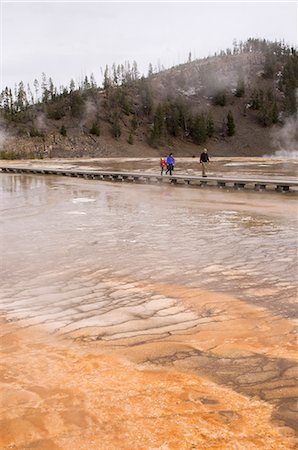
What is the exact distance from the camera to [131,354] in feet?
14.9

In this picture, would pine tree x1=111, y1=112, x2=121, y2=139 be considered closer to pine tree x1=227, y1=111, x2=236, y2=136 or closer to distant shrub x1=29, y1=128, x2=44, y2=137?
distant shrub x1=29, y1=128, x2=44, y2=137

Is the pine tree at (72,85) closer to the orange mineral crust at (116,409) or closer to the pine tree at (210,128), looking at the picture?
the pine tree at (210,128)

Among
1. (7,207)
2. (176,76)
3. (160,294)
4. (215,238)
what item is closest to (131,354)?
(160,294)

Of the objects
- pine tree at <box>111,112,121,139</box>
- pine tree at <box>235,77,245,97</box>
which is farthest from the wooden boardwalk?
pine tree at <box>235,77,245,97</box>

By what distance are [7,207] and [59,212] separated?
2.57 m

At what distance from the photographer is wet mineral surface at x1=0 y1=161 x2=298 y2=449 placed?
3.39 m

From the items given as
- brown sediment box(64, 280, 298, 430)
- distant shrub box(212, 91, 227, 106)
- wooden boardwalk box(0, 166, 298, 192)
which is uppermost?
distant shrub box(212, 91, 227, 106)

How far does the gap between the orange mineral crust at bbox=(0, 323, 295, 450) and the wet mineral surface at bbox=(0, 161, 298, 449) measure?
0.01m

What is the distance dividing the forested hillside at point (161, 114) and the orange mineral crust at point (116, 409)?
56739mm

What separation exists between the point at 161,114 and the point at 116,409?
267 ft

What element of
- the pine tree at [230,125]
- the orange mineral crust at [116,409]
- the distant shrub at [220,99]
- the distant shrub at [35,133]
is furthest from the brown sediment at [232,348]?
the distant shrub at [220,99]

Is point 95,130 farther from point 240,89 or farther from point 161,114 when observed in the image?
point 240,89

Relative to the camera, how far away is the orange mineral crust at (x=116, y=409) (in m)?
3.22

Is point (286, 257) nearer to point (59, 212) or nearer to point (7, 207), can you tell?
point (59, 212)
